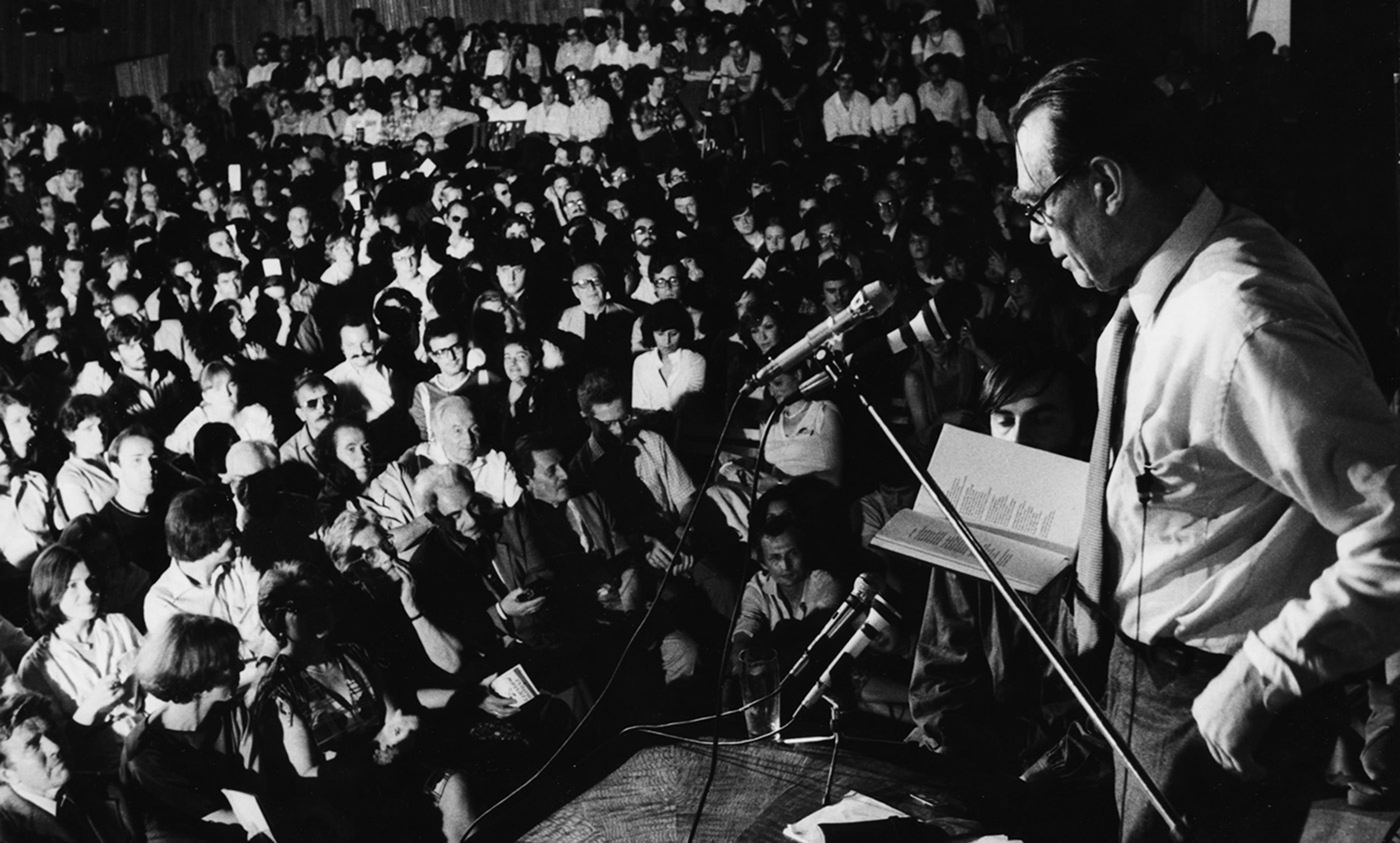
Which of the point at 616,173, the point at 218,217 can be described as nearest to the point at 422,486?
the point at 616,173

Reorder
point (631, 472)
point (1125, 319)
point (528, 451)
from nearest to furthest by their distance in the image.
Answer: point (1125, 319) → point (528, 451) → point (631, 472)

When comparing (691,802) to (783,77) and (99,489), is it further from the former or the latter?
A: (783,77)

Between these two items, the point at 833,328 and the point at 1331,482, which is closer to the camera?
the point at 1331,482

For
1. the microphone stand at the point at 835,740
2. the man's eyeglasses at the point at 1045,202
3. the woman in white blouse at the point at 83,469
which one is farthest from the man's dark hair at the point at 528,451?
the man's eyeglasses at the point at 1045,202

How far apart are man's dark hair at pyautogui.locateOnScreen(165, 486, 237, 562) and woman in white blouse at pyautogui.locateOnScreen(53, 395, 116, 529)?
0.72 metres

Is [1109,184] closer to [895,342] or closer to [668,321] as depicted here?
[895,342]

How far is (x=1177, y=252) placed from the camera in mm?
1201

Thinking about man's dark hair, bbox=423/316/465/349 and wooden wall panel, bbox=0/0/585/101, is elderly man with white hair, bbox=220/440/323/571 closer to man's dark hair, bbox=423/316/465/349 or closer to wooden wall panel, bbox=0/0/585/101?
man's dark hair, bbox=423/316/465/349

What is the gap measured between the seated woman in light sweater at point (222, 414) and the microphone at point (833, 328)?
3.13m

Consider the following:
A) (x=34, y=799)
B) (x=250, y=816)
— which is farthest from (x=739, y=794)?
(x=34, y=799)

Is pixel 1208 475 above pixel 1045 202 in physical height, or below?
below

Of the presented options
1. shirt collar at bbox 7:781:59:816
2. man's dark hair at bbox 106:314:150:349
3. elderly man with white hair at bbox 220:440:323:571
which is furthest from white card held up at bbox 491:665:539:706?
man's dark hair at bbox 106:314:150:349

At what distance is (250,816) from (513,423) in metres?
1.90

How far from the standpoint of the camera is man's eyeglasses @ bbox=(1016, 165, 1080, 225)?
1.22 m
